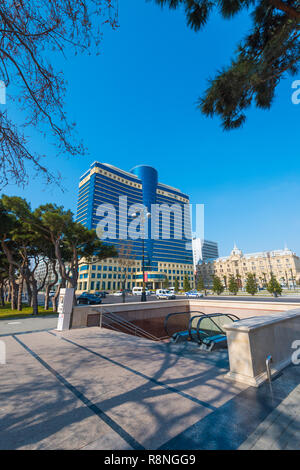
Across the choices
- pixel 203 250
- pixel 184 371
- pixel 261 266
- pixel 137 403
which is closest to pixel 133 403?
pixel 137 403

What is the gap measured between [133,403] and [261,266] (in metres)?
116

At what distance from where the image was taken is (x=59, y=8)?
3.02 metres

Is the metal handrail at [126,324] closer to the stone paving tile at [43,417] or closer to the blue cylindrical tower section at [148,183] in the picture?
the stone paving tile at [43,417]

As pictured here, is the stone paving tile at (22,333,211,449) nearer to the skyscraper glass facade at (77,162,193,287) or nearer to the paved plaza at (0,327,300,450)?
the paved plaza at (0,327,300,450)

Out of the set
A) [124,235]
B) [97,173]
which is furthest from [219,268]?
[97,173]

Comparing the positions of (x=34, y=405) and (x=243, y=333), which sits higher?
(x=243, y=333)

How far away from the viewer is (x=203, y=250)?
159 metres

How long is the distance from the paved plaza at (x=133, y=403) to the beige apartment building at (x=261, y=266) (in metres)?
91.2

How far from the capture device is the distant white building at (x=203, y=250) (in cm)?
15200

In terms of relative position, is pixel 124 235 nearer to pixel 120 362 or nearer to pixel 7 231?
pixel 7 231

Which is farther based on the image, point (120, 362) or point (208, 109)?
point (208, 109)

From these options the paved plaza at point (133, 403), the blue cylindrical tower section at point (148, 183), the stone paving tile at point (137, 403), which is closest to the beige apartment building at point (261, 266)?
the blue cylindrical tower section at point (148, 183)

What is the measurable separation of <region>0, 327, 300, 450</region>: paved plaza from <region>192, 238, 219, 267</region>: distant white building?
146 m
